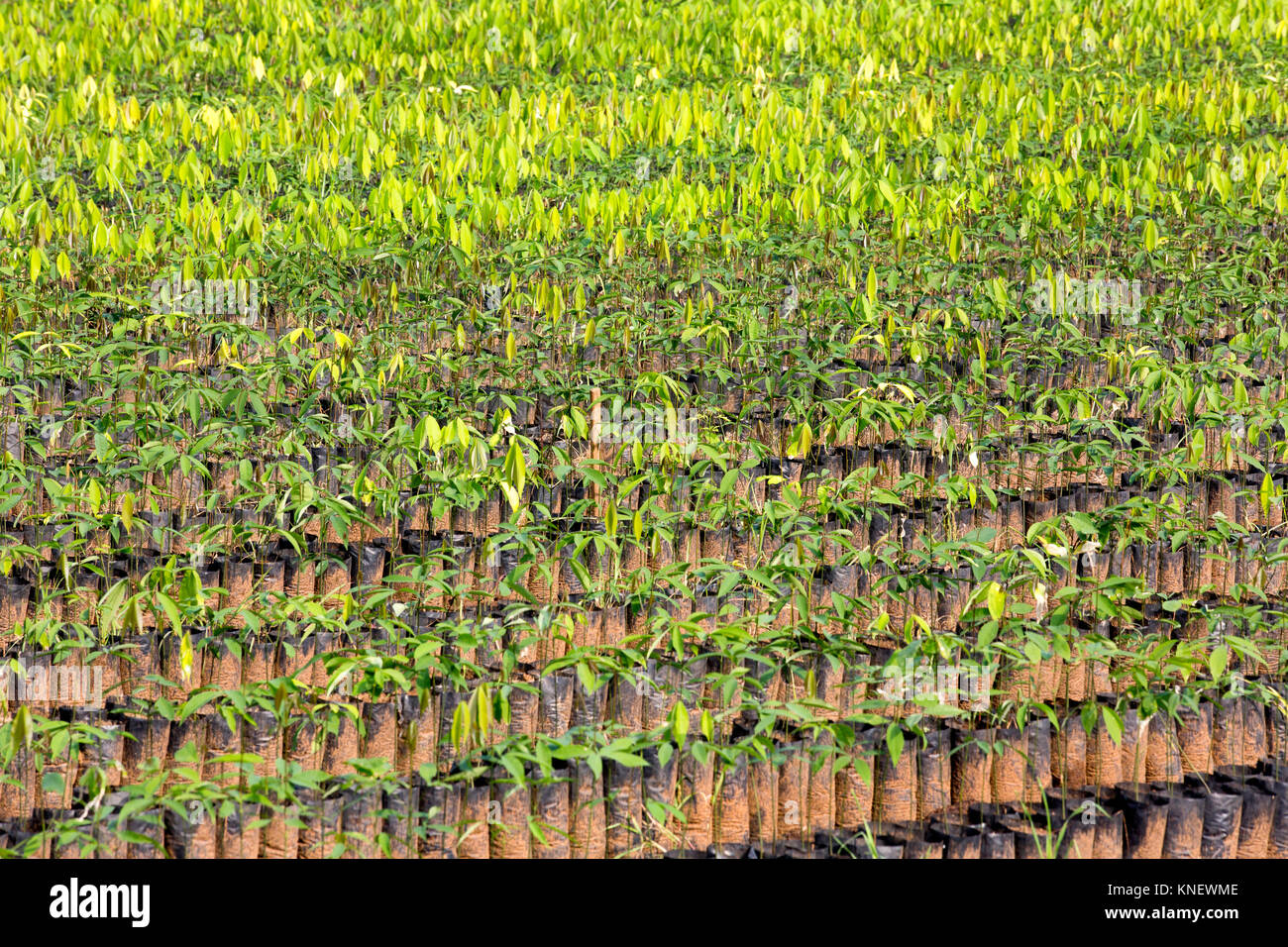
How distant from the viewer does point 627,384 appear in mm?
4551

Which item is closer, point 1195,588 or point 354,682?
point 354,682

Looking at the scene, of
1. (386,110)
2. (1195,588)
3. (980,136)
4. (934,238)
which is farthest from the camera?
(386,110)

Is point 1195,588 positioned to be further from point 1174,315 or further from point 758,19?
point 758,19

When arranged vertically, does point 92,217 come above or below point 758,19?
below

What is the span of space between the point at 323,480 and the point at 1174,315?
3.03 metres

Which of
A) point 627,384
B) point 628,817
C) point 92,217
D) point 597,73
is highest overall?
point 597,73

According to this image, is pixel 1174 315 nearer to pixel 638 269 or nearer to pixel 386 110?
pixel 638 269

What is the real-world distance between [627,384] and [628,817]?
82.8 inches

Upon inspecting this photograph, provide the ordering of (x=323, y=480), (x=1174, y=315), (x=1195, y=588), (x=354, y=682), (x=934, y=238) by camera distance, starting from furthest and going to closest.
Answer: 1. (x=934, y=238)
2. (x=1174, y=315)
3. (x=323, y=480)
4. (x=1195, y=588)
5. (x=354, y=682)

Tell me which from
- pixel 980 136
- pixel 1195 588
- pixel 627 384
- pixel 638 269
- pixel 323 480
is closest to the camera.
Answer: pixel 1195 588

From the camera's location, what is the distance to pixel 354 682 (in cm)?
284

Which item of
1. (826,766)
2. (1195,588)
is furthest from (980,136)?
(826,766)

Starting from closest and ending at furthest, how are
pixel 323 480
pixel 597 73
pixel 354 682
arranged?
pixel 354 682 < pixel 323 480 < pixel 597 73
